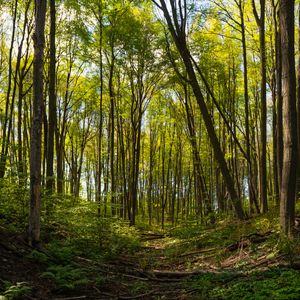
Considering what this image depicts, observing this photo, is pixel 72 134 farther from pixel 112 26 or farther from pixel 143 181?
pixel 143 181

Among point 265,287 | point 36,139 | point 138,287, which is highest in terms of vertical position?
point 36,139

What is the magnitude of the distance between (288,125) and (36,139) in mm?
4896

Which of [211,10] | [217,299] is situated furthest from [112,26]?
[217,299]

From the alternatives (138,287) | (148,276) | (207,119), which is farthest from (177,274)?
(207,119)

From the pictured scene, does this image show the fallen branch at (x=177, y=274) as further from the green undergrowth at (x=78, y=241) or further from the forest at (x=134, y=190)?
the green undergrowth at (x=78, y=241)

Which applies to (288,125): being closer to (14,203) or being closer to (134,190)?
(14,203)

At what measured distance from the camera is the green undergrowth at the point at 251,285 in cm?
405

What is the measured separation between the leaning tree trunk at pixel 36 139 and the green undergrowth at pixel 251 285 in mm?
2988

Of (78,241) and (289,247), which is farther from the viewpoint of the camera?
(78,241)

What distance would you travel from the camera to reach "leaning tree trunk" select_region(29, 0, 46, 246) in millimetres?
6281

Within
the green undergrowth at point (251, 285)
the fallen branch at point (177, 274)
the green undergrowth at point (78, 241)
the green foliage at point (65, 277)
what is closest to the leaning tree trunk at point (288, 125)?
the green undergrowth at point (251, 285)

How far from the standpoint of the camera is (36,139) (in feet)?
21.1

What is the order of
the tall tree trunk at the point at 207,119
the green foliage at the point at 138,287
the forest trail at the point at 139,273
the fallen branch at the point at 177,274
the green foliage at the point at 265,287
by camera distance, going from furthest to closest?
the tall tree trunk at the point at 207,119
the fallen branch at the point at 177,274
the green foliage at the point at 138,287
the forest trail at the point at 139,273
the green foliage at the point at 265,287

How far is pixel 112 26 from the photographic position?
1689 cm
